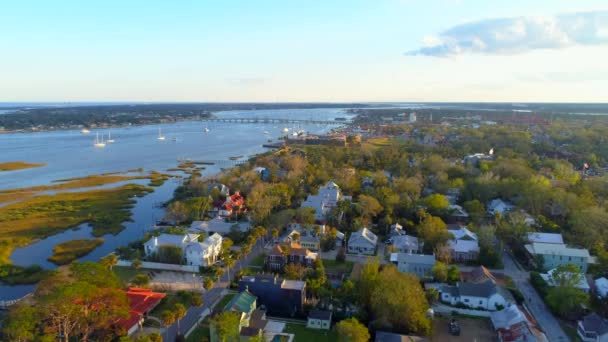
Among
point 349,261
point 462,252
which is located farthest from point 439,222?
point 349,261

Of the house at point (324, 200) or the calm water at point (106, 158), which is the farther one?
the house at point (324, 200)

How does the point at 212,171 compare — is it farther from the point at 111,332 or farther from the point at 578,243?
the point at 578,243

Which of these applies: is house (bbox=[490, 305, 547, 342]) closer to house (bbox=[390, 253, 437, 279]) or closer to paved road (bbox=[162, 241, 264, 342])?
house (bbox=[390, 253, 437, 279])

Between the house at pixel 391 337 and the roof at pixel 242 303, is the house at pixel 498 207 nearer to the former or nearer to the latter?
the house at pixel 391 337

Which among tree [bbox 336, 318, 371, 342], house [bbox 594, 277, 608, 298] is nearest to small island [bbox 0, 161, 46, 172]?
tree [bbox 336, 318, 371, 342]

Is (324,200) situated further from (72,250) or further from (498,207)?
(72,250)

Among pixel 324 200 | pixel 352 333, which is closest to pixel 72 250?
pixel 324 200

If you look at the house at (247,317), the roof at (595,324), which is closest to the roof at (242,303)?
the house at (247,317)

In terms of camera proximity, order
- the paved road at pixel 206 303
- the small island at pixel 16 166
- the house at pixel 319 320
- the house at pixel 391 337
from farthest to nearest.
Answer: the small island at pixel 16 166 → the house at pixel 319 320 → the paved road at pixel 206 303 → the house at pixel 391 337
